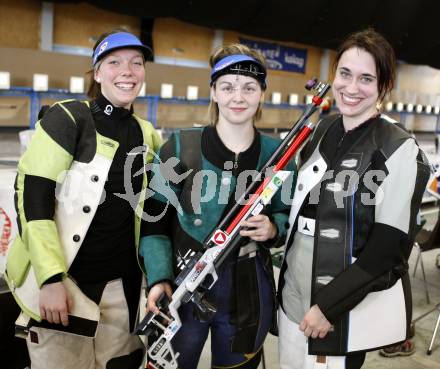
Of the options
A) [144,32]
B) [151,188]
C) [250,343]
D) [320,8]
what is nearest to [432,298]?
[250,343]

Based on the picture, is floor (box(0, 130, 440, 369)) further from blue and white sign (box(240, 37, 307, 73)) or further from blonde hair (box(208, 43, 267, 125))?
blue and white sign (box(240, 37, 307, 73))

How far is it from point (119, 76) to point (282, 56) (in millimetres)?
8538

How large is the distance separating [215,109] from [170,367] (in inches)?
30.5

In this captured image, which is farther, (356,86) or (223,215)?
(223,215)

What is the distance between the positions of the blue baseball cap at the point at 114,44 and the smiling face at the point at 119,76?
0.02 m

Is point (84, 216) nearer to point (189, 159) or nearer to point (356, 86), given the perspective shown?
point (189, 159)

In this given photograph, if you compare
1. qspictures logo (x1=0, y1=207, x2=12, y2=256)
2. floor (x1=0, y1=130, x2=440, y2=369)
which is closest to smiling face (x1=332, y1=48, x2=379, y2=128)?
floor (x1=0, y1=130, x2=440, y2=369)

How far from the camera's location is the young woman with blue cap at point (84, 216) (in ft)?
4.16

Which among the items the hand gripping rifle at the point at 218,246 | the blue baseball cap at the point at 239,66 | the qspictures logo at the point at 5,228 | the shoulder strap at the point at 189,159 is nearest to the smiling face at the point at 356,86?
the hand gripping rifle at the point at 218,246

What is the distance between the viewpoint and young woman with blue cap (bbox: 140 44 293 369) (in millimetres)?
1318

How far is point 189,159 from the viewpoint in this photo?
52.6 inches

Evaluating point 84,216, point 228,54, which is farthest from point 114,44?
point 84,216

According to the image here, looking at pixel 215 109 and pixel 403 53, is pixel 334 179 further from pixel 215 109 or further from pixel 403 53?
pixel 403 53

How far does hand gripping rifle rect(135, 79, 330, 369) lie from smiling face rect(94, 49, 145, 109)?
0.47 m
